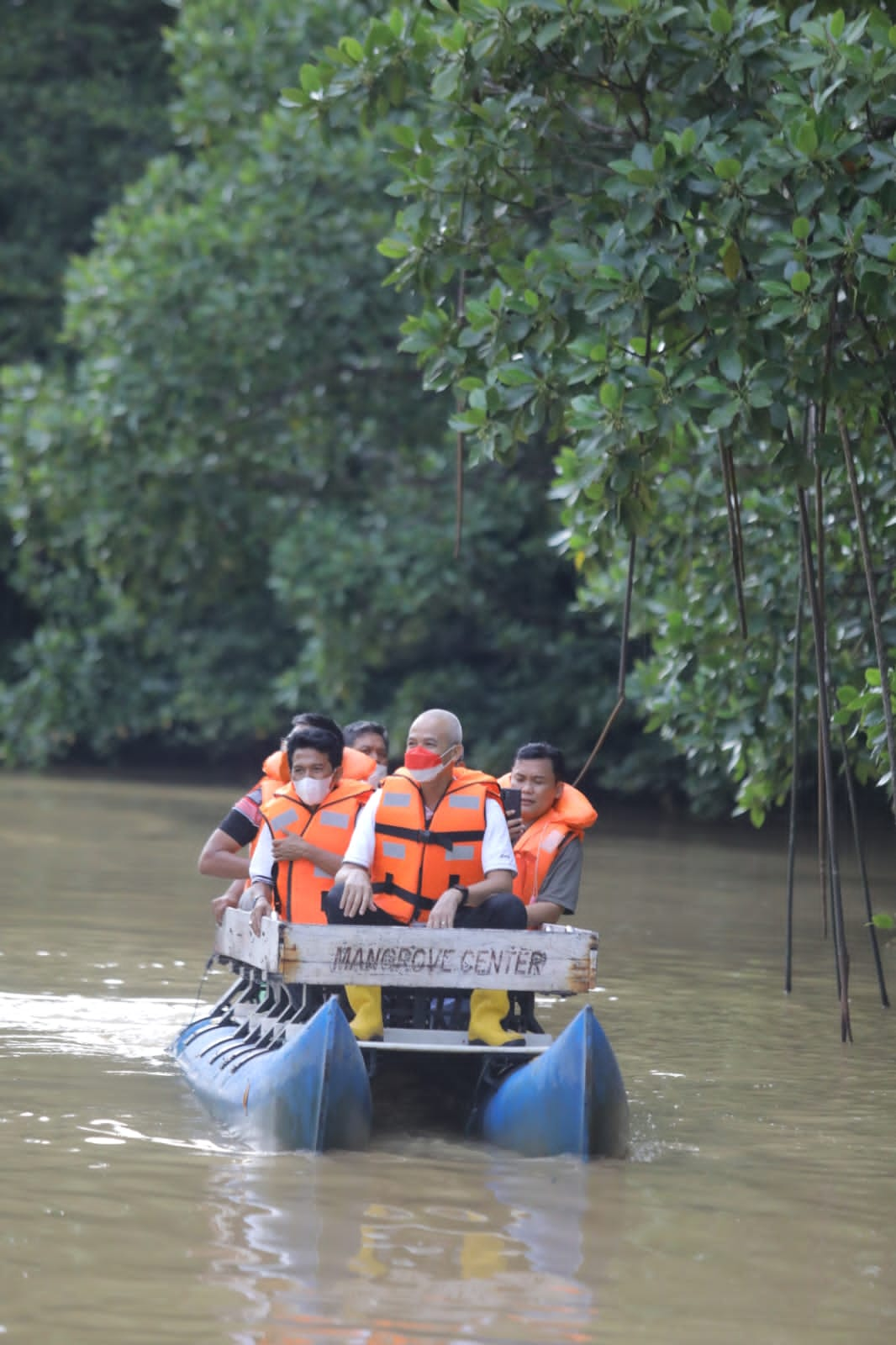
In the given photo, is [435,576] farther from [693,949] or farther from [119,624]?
[693,949]

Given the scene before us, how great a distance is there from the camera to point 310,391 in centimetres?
2200

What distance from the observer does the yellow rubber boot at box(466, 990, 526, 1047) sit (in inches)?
289

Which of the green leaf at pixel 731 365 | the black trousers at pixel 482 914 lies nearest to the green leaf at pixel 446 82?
the green leaf at pixel 731 365

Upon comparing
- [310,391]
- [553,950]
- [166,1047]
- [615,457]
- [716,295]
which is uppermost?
[310,391]

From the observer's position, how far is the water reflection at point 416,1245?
5.05m

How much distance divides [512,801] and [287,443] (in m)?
14.4

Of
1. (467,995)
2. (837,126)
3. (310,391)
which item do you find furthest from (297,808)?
(310,391)

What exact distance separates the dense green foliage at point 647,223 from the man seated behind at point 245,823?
145cm

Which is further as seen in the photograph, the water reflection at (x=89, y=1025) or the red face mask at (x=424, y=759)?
the water reflection at (x=89, y=1025)

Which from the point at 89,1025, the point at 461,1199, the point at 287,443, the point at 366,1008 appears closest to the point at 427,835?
the point at 366,1008

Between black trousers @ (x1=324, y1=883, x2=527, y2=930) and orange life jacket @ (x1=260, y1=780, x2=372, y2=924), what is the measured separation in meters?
0.31

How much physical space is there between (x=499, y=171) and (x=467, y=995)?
12.4 ft

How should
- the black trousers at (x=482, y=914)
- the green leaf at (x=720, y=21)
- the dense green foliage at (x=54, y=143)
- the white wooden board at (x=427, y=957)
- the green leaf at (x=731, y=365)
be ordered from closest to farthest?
the white wooden board at (x=427, y=957)
the black trousers at (x=482, y=914)
the green leaf at (x=731, y=365)
the green leaf at (x=720, y=21)
the dense green foliage at (x=54, y=143)

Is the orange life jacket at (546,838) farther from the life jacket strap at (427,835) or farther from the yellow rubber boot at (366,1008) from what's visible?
the yellow rubber boot at (366,1008)
